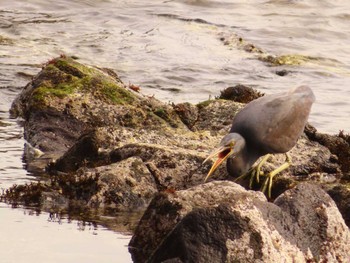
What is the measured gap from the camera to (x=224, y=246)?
7090mm

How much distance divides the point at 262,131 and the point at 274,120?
195mm

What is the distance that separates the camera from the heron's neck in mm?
9781

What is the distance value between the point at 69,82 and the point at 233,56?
8917 mm

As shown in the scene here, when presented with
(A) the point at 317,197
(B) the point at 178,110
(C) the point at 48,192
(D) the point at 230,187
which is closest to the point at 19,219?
(C) the point at 48,192

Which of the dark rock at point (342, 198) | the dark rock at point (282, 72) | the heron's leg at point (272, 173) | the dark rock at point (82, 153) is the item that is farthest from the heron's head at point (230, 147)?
the dark rock at point (282, 72)

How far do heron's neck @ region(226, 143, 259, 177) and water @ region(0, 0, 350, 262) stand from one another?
3529 millimetres

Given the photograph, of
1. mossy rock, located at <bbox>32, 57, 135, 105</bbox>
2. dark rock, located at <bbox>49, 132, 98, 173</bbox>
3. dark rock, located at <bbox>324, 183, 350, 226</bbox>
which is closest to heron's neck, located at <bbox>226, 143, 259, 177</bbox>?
dark rock, located at <bbox>324, 183, 350, 226</bbox>

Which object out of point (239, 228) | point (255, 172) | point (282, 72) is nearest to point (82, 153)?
point (255, 172)

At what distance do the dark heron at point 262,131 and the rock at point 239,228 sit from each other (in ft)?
4.55

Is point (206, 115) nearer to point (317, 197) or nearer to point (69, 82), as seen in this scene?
point (69, 82)

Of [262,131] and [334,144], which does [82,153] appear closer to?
[262,131]

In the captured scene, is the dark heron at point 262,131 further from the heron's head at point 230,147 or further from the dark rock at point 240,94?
the dark rock at point 240,94

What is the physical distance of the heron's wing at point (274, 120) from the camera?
9617 mm

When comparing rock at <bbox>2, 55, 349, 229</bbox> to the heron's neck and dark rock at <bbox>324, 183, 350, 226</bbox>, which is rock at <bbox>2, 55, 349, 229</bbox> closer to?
the heron's neck
